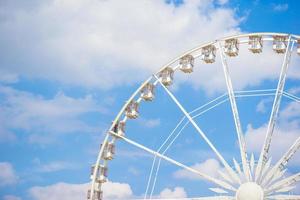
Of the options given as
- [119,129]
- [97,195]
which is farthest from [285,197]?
[97,195]

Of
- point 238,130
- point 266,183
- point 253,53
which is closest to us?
point 266,183

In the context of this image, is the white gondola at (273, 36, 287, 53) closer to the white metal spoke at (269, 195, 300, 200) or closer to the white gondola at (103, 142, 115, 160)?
the white metal spoke at (269, 195, 300, 200)

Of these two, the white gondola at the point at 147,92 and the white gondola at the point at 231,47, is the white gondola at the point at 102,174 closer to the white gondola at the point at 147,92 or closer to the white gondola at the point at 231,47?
the white gondola at the point at 147,92

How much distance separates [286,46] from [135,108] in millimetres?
7536

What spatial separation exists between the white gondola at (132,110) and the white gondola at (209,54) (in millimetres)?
3846

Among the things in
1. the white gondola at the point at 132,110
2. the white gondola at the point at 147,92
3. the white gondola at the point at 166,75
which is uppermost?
the white gondola at the point at 166,75

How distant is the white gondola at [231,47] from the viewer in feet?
95.4

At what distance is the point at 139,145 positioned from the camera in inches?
1156

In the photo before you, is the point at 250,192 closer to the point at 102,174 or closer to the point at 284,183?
the point at 284,183

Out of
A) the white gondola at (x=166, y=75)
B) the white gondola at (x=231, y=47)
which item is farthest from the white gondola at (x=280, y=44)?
the white gondola at (x=166, y=75)

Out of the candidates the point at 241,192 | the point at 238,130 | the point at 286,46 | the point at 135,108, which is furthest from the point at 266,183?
the point at 135,108

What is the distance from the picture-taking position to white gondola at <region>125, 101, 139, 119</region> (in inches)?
1203

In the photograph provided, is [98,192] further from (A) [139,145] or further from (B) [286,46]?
(B) [286,46]

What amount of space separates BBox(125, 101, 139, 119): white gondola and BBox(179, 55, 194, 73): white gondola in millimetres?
2755
